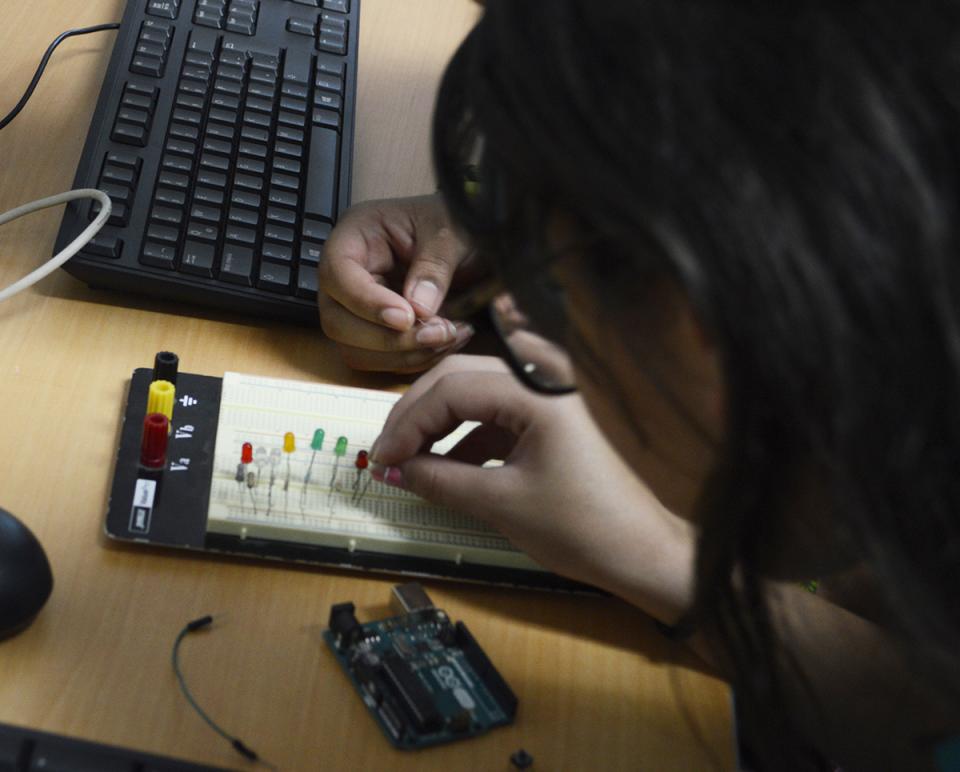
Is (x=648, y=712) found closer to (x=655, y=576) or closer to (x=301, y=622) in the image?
(x=655, y=576)

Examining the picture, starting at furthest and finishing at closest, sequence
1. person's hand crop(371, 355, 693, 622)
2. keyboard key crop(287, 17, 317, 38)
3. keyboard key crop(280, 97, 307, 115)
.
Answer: keyboard key crop(287, 17, 317, 38), keyboard key crop(280, 97, 307, 115), person's hand crop(371, 355, 693, 622)

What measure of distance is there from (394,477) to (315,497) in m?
0.05

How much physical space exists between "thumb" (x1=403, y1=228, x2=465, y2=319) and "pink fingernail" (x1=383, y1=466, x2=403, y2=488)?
160 mm

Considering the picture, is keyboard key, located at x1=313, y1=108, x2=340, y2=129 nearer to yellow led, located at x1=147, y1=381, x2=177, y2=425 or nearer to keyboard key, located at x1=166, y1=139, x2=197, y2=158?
keyboard key, located at x1=166, y1=139, x2=197, y2=158

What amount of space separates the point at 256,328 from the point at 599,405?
1.41 feet

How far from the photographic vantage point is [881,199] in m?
0.39

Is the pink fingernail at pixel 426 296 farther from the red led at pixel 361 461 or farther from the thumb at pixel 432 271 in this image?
the red led at pixel 361 461

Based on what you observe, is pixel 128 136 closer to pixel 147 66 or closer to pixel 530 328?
pixel 147 66

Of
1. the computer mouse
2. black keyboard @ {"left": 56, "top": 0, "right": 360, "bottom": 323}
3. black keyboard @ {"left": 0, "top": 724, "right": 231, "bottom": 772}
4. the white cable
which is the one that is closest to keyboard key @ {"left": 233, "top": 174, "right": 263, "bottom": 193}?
black keyboard @ {"left": 56, "top": 0, "right": 360, "bottom": 323}

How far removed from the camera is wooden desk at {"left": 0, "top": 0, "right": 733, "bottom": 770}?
64 centimetres

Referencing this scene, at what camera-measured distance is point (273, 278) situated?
91 cm

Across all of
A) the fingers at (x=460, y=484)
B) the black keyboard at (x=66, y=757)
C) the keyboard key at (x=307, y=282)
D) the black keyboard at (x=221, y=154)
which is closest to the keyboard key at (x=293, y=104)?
the black keyboard at (x=221, y=154)

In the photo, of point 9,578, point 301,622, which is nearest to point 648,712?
point 301,622

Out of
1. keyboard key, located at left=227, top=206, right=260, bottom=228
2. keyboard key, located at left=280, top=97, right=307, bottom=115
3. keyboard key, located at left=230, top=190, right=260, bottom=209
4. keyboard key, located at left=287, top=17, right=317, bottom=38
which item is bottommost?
keyboard key, located at left=227, top=206, right=260, bottom=228
